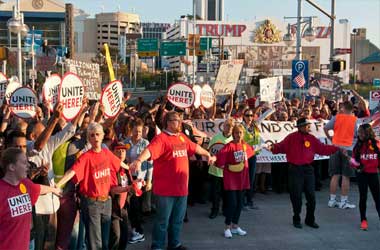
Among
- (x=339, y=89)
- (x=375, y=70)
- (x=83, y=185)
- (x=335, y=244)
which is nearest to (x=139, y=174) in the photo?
(x=83, y=185)

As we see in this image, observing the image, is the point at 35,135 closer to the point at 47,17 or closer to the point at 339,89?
the point at 339,89

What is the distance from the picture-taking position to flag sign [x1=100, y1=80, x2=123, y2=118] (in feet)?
24.6

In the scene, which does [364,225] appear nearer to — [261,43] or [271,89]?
[271,89]

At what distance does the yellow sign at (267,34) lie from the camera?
122 m

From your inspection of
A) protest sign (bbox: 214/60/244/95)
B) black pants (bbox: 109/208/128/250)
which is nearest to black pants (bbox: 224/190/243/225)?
black pants (bbox: 109/208/128/250)

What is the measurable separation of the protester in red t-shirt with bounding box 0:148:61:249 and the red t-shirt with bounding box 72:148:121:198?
1179 mm

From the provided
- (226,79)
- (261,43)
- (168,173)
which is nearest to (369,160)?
(168,173)

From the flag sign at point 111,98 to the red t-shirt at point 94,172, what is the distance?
1838mm

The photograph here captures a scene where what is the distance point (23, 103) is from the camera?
8.34 meters

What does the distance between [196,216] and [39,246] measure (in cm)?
353

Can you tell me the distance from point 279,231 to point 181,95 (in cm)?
360

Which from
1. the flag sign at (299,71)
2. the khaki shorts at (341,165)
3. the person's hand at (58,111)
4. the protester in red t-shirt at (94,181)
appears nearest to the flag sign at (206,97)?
the khaki shorts at (341,165)

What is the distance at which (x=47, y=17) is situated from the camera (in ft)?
259

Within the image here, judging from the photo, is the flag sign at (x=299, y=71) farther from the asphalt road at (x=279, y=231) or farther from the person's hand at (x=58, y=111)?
the person's hand at (x=58, y=111)
